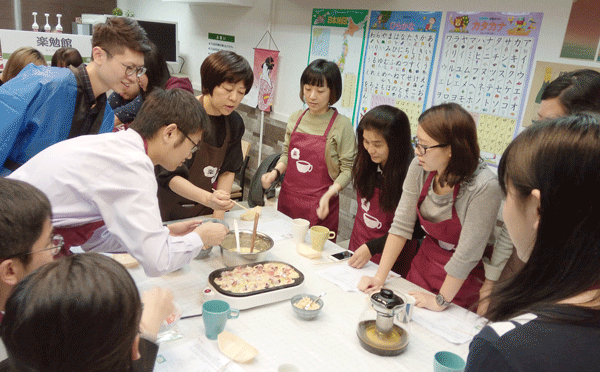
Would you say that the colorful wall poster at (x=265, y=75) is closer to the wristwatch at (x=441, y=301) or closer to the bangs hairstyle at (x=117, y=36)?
the bangs hairstyle at (x=117, y=36)

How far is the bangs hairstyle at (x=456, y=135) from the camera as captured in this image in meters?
1.67

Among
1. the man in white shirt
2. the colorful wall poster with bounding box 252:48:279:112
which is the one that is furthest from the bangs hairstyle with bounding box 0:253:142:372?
the colorful wall poster with bounding box 252:48:279:112

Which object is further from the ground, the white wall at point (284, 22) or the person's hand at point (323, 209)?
the white wall at point (284, 22)

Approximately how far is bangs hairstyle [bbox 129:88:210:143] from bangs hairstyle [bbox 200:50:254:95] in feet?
2.30

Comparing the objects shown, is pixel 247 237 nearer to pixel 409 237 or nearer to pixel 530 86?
pixel 409 237

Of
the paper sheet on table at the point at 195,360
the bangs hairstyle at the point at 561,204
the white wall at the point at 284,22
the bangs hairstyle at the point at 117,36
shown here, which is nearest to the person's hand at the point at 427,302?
the paper sheet on table at the point at 195,360

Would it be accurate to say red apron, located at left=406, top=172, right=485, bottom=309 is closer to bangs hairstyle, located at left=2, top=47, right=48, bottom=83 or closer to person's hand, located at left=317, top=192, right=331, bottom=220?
person's hand, located at left=317, top=192, right=331, bottom=220

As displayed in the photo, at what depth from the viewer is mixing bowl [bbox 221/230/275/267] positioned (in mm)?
1772

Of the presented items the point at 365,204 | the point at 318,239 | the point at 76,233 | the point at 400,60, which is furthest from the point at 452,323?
the point at 400,60

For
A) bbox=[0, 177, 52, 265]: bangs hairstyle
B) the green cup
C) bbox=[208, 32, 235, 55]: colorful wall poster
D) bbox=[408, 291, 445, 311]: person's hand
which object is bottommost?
bbox=[408, 291, 445, 311]: person's hand

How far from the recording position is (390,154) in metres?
2.23

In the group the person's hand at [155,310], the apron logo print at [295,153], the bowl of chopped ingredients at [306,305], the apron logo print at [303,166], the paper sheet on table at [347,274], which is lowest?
the paper sheet on table at [347,274]

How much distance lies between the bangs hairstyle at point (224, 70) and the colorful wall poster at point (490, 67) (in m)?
1.35

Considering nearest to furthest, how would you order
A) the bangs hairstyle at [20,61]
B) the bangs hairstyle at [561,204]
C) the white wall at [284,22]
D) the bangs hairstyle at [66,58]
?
the bangs hairstyle at [561,204], the white wall at [284,22], the bangs hairstyle at [20,61], the bangs hairstyle at [66,58]
